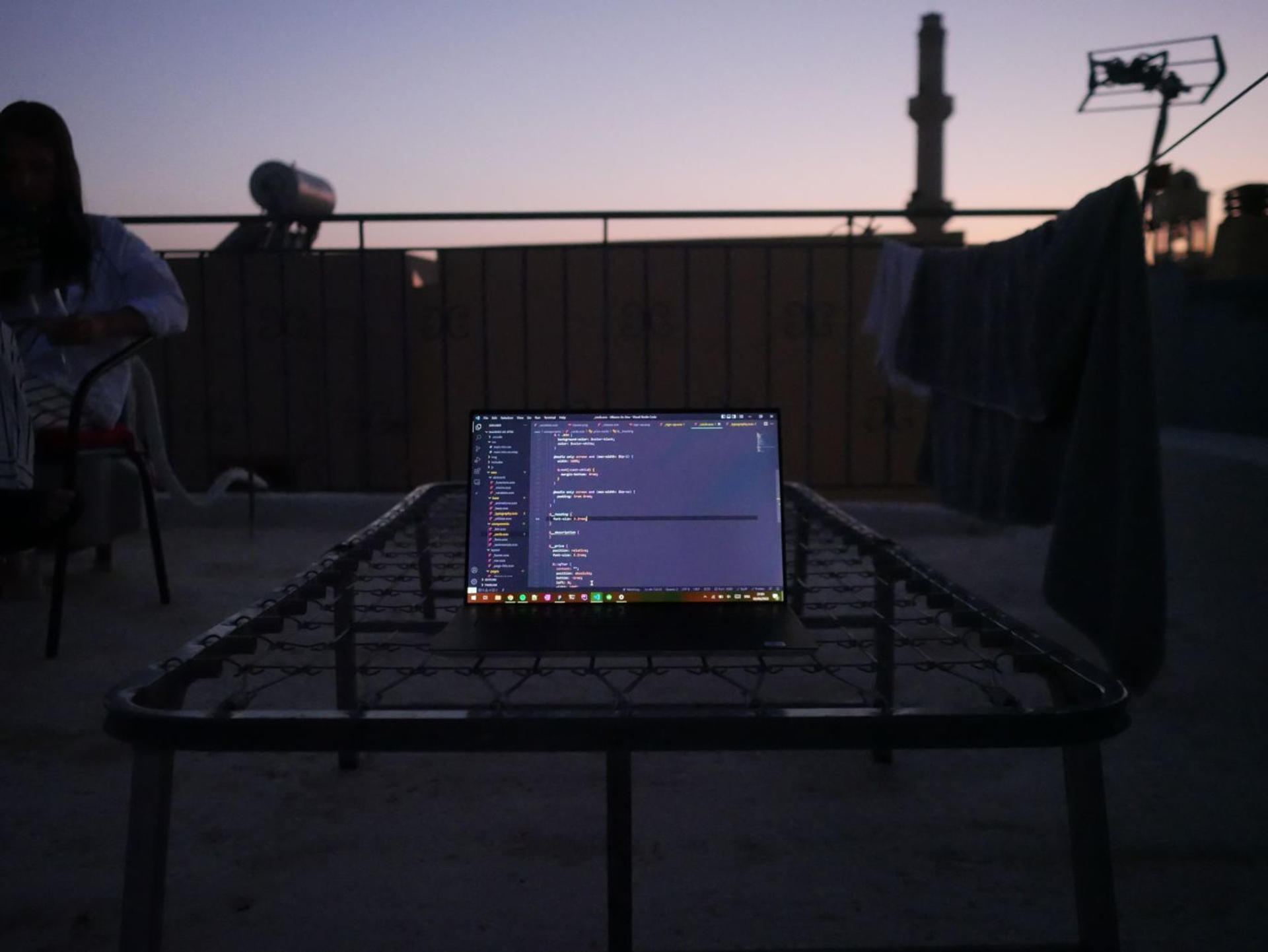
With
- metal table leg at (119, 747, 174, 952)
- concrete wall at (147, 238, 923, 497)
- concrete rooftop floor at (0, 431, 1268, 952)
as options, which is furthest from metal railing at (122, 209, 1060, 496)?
metal table leg at (119, 747, 174, 952)

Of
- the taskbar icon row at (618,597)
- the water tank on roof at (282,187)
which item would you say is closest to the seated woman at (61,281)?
the taskbar icon row at (618,597)

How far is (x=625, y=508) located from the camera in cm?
118

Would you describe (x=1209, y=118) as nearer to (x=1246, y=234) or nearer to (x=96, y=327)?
(x=96, y=327)

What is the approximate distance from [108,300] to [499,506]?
1.80 meters

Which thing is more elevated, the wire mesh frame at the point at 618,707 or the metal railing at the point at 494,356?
the metal railing at the point at 494,356

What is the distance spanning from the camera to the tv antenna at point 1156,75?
6492 millimetres

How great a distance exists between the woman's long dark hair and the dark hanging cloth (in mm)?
2221

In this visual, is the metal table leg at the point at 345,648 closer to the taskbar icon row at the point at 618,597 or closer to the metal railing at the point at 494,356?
the taskbar icon row at the point at 618,597

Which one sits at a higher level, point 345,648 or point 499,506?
point 499,506

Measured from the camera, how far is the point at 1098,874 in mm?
789

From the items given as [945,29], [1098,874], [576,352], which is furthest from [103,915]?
[945,29]

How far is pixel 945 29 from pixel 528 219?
15241 millimetres

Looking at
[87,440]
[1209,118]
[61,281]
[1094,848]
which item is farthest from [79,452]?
[1209,118]

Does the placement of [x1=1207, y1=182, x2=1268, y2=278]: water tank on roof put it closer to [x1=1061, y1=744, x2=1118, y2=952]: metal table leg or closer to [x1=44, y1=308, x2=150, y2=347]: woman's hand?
[x1=1061, y1=744, x2=1118, y2=952]: metal table leg
